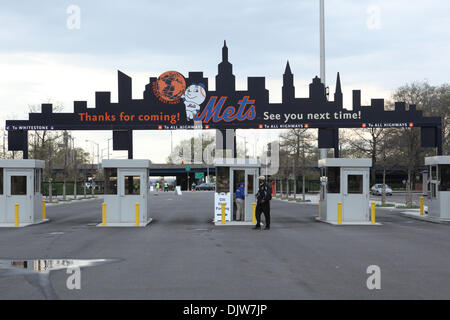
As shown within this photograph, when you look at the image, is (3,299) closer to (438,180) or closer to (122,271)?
(122,271)

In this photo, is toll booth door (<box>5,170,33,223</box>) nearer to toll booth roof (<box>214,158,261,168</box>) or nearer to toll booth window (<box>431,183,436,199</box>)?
toll booth roof (<box>214,158,261,168</box>)

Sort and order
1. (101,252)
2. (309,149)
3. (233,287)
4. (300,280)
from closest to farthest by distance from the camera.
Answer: (233,287) → (300,280) → (101,252) → (309,149)

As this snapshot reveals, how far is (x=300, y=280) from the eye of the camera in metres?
10.2

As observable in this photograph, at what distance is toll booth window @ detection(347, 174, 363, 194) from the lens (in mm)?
24828

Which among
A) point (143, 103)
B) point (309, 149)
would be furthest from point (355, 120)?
point (309, 149)

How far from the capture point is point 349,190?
24875mm

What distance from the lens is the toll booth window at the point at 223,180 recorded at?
2434cm

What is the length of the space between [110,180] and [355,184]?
10533 millimetres

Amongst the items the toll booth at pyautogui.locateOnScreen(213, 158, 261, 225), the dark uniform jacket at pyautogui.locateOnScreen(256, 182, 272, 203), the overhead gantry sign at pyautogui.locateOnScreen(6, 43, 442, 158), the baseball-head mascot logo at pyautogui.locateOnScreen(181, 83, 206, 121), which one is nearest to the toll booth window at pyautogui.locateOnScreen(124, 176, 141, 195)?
the overhead gantry sign at pyautogui.locateOnScreen(6, 43, 442, 158)

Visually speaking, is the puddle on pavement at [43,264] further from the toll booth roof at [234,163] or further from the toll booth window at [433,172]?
the toll booth window at [433,172]

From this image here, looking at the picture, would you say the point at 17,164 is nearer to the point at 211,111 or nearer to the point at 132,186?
the point at 132,186

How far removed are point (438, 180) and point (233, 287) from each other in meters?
17.7

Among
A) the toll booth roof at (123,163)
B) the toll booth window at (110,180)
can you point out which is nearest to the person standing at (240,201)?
the toll booth roof at (123,163)

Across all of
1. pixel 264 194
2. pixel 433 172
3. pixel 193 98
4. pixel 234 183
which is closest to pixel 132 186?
pixel 234 183
